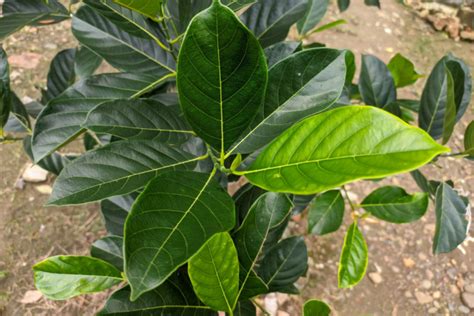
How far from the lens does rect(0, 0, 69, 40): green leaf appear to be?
84 centimetres

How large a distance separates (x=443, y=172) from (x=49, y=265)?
2.32 metres

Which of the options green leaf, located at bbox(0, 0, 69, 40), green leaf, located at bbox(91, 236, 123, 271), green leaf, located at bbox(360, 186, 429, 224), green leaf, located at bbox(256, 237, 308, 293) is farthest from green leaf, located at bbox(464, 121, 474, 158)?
green leaf, located at bbox(0, 0, 69, 40)

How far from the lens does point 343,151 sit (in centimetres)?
43

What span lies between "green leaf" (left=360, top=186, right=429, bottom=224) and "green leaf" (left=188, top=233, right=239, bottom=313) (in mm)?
561

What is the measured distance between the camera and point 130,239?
44cm

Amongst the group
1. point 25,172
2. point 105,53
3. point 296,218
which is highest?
point 105,53

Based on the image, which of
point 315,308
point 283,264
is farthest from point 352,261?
point 315,308

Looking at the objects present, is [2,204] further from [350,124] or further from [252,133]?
[350,124]

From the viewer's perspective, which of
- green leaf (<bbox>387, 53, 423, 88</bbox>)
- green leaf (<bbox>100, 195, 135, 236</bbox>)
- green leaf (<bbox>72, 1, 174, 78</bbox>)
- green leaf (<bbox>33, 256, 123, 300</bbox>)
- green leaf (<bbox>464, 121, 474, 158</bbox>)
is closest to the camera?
green leaf (<bbox>33, 256, 123, 300</bbox>)

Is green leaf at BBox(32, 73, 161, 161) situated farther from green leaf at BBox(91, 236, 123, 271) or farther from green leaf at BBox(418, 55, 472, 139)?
green leaf at BBox(418, 55, 472, 139)

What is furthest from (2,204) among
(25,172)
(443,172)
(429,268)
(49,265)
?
(443,172)

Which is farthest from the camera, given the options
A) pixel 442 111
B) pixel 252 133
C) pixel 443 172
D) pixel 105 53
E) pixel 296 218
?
pixel 443 172

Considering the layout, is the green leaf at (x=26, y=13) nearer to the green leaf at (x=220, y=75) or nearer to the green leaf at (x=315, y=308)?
the green leaf at (x=220, y=75)

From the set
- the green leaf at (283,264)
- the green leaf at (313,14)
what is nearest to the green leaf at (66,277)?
the green leaf at (283,264)
